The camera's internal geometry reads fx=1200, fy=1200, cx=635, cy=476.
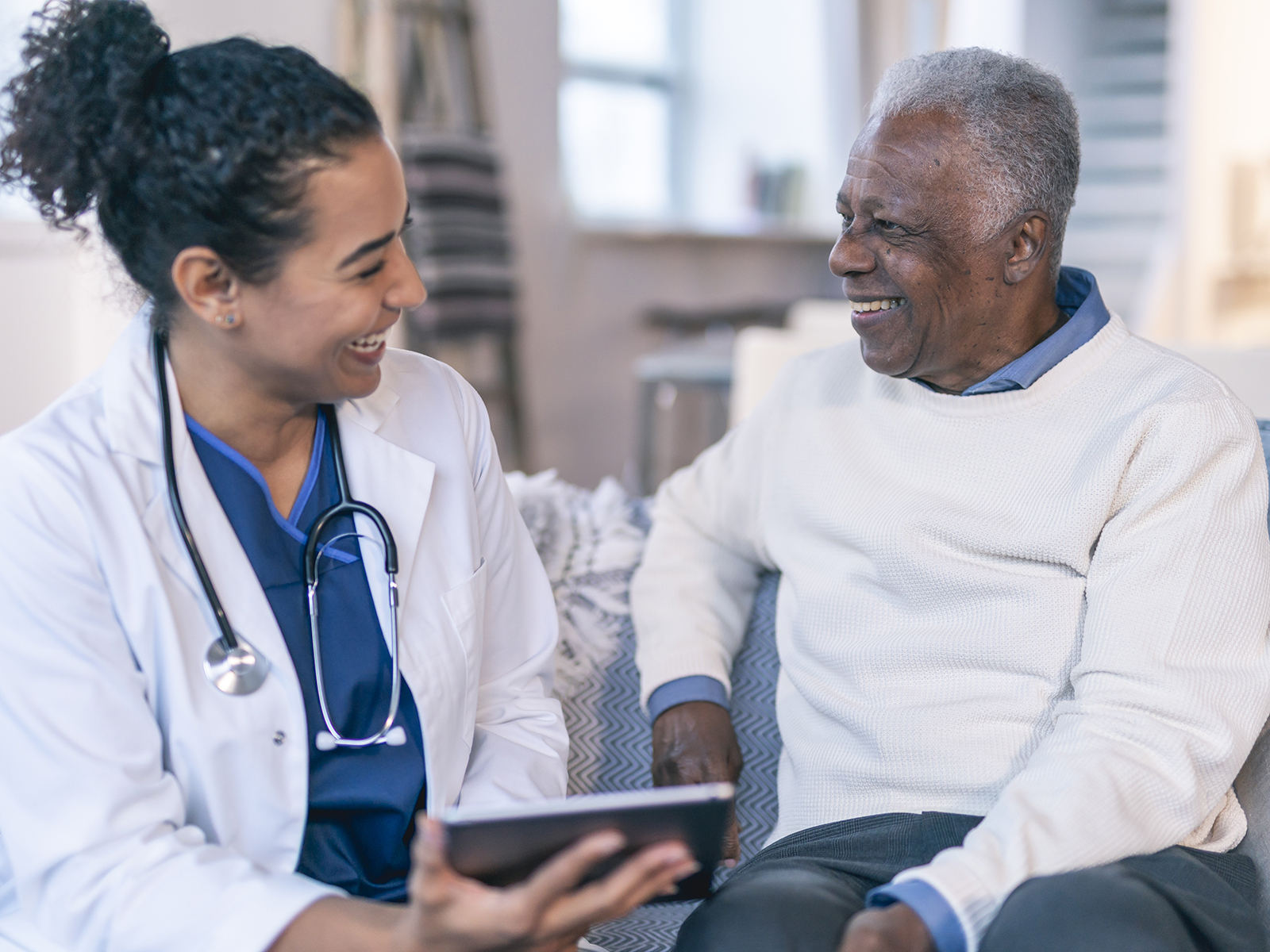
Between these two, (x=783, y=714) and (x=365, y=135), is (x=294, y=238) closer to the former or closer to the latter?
(x=365, y=135)

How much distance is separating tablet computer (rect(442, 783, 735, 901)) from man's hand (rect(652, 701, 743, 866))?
45 cm

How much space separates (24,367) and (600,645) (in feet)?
5.97

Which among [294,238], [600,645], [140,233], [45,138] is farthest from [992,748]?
[45,138]

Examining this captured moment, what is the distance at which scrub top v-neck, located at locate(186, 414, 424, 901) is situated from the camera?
3.37 ft

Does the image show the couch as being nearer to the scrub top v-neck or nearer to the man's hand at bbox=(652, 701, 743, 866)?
the man's hand at bbox=(652, 701, 743, 866)

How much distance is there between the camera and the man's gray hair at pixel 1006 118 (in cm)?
124

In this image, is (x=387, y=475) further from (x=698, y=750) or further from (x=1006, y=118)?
(x=1006, y=118)

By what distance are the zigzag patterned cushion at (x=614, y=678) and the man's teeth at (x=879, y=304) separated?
378mm

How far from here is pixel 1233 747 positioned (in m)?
1.06

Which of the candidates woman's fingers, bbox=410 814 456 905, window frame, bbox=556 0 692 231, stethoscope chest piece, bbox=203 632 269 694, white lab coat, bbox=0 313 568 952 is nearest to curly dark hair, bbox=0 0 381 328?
white lab coat, bbox=0 313 568 952

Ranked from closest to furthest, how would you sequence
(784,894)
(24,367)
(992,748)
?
(784,894)
(992,748)
(24,367)

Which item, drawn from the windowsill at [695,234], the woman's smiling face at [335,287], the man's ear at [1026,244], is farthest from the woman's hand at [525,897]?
the windowsill at [695,234]

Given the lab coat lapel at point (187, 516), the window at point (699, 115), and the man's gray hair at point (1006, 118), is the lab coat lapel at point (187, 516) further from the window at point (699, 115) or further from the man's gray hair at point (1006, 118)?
→ the window at point (699, 115)

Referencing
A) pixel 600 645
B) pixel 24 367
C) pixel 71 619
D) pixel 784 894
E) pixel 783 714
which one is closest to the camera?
pixel 71 619
